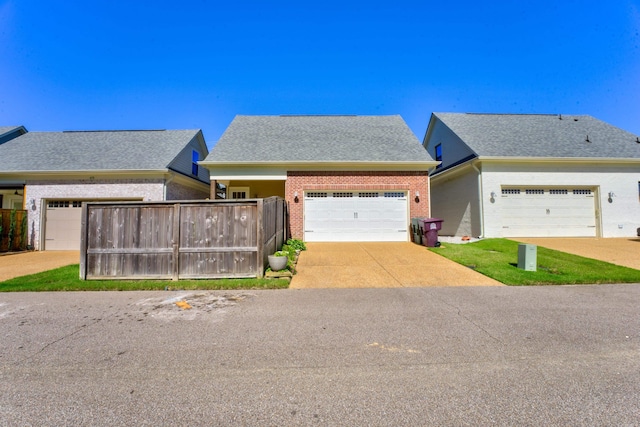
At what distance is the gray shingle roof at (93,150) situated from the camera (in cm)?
1434

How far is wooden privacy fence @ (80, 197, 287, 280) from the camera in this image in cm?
729

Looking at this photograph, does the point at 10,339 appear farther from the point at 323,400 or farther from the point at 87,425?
the point at 323,400

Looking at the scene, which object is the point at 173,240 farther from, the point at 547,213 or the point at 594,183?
the point at 594,183

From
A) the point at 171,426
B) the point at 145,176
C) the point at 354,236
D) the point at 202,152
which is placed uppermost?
the point at 202,152

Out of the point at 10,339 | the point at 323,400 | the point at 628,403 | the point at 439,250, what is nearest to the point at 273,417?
the point at 323,400

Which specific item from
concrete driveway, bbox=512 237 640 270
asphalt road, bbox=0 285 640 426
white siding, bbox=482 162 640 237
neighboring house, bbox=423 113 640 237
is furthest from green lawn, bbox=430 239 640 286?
white siding, bbox=482 162 640 237

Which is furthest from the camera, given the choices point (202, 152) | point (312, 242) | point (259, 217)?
point (202, 152)

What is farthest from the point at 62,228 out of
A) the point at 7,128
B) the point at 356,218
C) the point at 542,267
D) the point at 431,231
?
the point at 542,267

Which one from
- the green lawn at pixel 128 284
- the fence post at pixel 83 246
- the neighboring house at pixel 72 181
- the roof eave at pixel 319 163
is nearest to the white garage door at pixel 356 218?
the roof eave at pixel 319 163

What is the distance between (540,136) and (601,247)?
23.9 feet

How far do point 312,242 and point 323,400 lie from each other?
36.7 feet

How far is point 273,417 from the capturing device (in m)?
2.31

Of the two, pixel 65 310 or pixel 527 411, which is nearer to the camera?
pixel 527 411

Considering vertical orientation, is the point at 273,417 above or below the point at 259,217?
below
